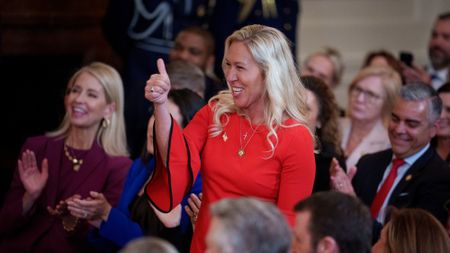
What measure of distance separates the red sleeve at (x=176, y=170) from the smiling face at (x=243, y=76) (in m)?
0.22

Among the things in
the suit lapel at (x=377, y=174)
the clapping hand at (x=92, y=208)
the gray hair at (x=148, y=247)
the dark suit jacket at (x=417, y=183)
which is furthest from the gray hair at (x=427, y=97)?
the gray hair at (x=148, y=247)

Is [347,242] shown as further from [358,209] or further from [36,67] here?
[36,67]

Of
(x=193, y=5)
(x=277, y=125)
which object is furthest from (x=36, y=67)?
(x=277, y=125)

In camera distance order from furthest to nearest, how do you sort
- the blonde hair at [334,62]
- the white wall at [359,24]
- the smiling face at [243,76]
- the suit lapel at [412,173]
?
1. the white wall at [359,24]
2. the blonde hair at [334,62]
3. the suit lapel at [412,173]
4. the smiling face at [243,76]

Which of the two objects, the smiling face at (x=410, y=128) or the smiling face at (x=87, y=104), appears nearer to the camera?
the smiling face at (x=410, y=128)

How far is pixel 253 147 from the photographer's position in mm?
3705

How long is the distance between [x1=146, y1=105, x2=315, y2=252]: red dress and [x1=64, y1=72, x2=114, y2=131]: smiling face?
4.78 feet

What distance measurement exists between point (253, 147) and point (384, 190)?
1418mm

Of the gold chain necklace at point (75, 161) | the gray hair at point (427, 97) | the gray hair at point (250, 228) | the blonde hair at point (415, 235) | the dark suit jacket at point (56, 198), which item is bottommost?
the dark suit jacket at point (56, 198)

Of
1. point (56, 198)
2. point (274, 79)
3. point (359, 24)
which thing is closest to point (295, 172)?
point (274, 79)

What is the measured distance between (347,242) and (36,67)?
13.6ft

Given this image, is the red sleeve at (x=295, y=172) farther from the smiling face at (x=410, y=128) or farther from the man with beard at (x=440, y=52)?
the man with beard at (x=440, y=52)

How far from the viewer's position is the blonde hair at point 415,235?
3609 millimetres

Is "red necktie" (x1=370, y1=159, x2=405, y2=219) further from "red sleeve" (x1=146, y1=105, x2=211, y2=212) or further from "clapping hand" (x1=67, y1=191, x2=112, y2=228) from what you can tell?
"red sleeve" (x1=146, y1=105, x2=211, y2=212)
